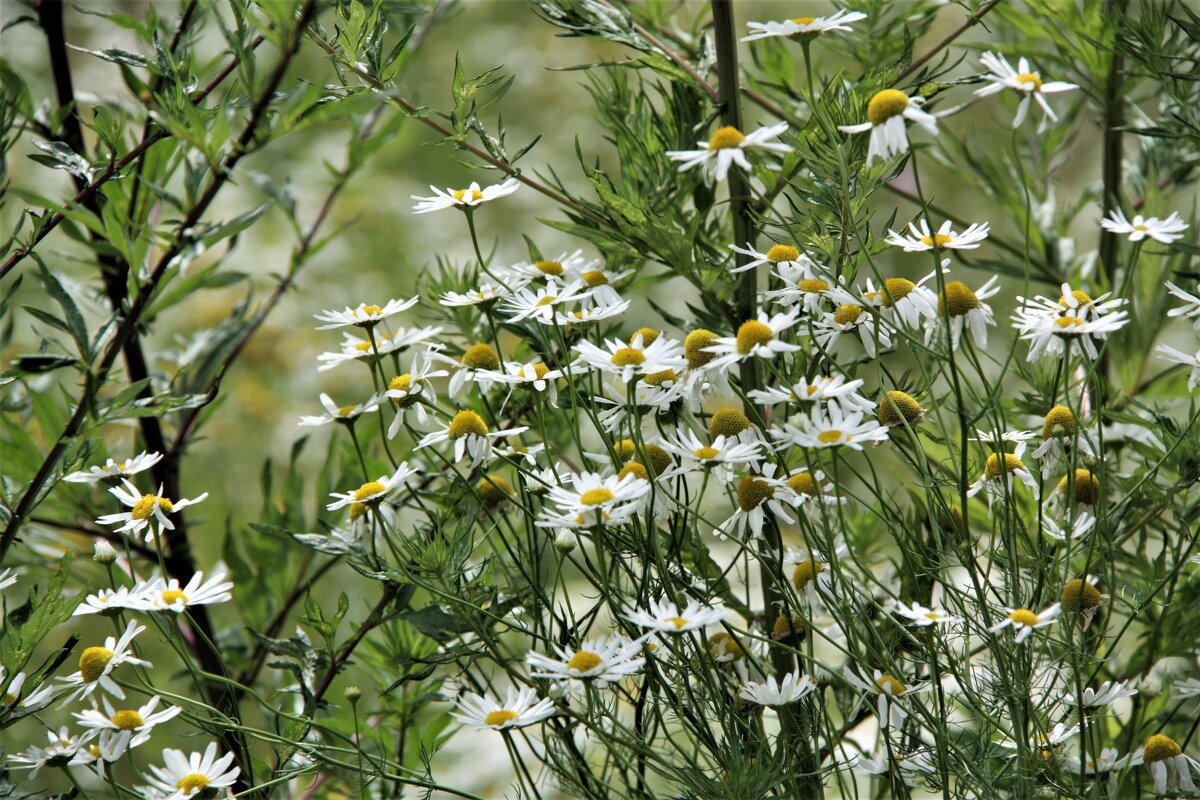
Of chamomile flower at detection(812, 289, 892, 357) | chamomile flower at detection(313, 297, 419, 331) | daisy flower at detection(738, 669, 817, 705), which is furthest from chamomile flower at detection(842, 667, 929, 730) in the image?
chamomile flower at detection(313, 297, 419, 331)

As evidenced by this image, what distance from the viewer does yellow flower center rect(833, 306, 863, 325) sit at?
0.40 m

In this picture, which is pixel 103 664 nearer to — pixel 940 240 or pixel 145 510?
pixel 145 510

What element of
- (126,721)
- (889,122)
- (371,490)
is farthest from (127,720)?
(889,122)

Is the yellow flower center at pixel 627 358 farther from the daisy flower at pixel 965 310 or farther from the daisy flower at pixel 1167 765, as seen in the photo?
the daisy flower at pixel 1167 765

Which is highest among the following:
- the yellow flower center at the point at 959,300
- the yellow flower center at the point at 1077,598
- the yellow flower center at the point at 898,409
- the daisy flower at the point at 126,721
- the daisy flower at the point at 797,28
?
the daisy flower at the point at 797,28

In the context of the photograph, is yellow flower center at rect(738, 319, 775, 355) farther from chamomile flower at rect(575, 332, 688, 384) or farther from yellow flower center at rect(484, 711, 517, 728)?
yellow flower center at rect(484, 711, 517, 728)

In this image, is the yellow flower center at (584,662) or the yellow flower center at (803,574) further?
the yellow flower center at (803,574)

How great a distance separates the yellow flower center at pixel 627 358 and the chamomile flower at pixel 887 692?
128 mm

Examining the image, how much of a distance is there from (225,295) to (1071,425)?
113 centimetres

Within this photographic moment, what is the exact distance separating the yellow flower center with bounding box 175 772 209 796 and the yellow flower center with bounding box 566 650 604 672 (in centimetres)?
15

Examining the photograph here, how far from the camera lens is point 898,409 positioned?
381mm

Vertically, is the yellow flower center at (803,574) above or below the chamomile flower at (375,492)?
below

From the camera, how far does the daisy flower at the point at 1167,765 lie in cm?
41

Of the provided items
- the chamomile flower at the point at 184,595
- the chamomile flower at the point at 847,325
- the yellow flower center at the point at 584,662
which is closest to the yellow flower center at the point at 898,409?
the chamomile flower at the point at 847,325
